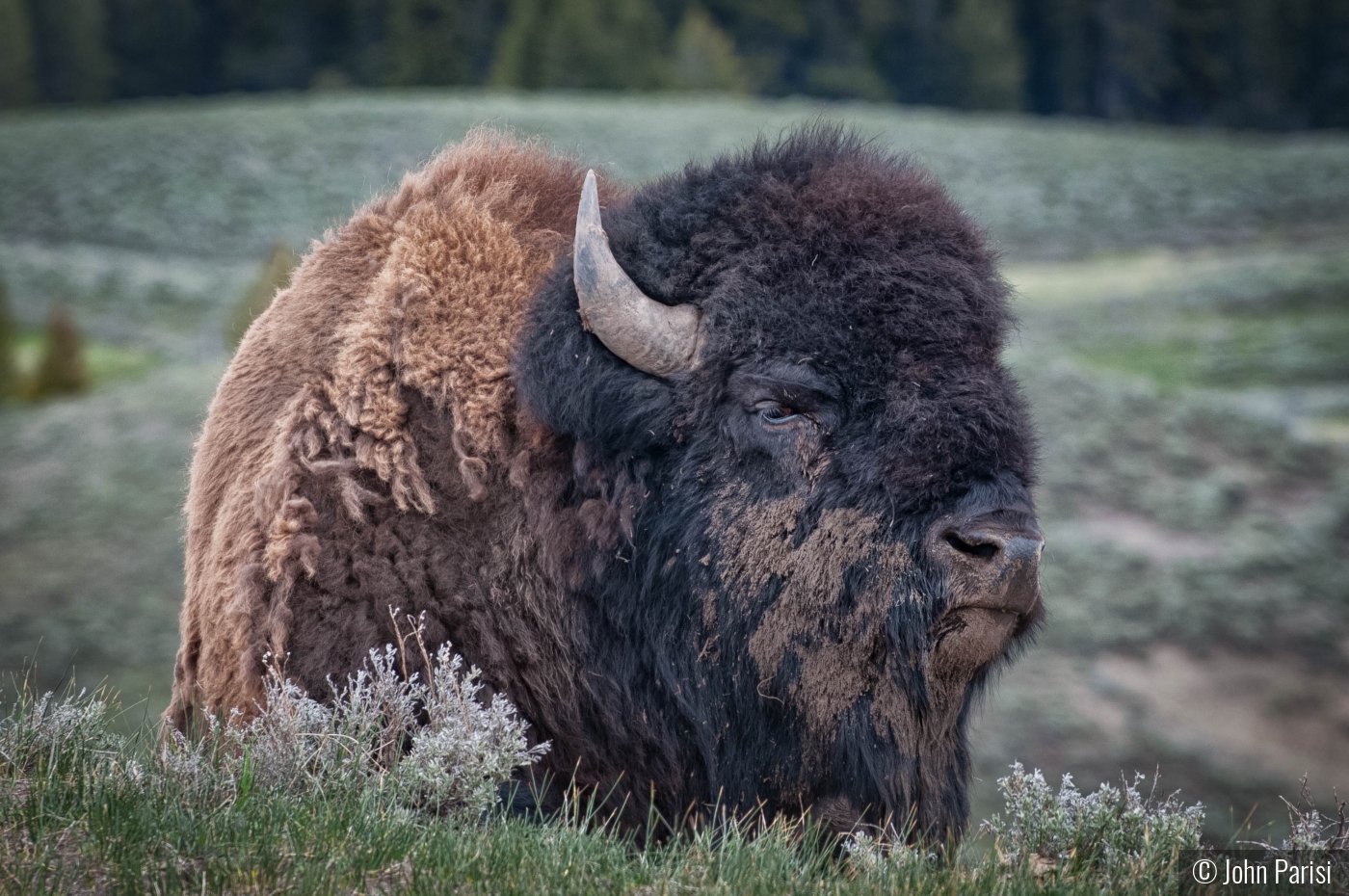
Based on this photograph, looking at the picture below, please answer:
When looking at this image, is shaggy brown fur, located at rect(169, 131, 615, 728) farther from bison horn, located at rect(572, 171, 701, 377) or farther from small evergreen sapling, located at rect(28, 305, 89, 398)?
small evergreen sapling, located at rect(28, 305, 89, 398)

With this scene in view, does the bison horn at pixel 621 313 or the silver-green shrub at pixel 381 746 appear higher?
the bison horn at pixel 621 313

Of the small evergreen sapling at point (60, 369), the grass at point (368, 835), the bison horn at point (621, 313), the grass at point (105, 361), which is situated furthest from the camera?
the grass at point (105, 361)

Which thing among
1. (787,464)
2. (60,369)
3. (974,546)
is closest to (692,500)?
(787,464)

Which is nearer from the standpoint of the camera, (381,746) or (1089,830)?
(381,746)

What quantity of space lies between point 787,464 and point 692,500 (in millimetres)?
301

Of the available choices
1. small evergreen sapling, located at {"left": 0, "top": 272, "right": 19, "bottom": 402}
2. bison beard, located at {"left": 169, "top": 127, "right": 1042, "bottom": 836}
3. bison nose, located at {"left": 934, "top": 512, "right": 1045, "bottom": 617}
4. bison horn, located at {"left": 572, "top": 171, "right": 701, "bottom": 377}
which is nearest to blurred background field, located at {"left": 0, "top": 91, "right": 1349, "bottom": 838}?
bison beard, located at {"left": 169, "top": 127, "right": 1042, "bottom": 836}

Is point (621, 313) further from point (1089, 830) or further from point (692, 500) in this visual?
Answer: point (1089, 830)

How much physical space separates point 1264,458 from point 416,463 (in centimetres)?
2251

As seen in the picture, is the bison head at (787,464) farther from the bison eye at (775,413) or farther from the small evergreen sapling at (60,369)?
the small evergreen sapling at (60,369)

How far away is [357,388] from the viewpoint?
12.5 feet

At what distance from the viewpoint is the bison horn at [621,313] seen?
3533mm

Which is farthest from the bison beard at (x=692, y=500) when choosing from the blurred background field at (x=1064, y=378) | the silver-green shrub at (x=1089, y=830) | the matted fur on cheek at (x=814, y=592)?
the blurred background field at (x=1064, y=378)

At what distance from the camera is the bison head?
342 centimetres

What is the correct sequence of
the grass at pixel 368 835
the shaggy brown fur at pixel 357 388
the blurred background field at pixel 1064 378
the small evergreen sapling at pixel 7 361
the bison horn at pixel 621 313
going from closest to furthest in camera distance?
the grass at pixel 368 835 → the bison horn at pixel 621 313 → the shaggy brown fur at pixel 357 388 → the blurred background field at pixel 1064 378 → the small evergreen sapling at pixel 7 361
